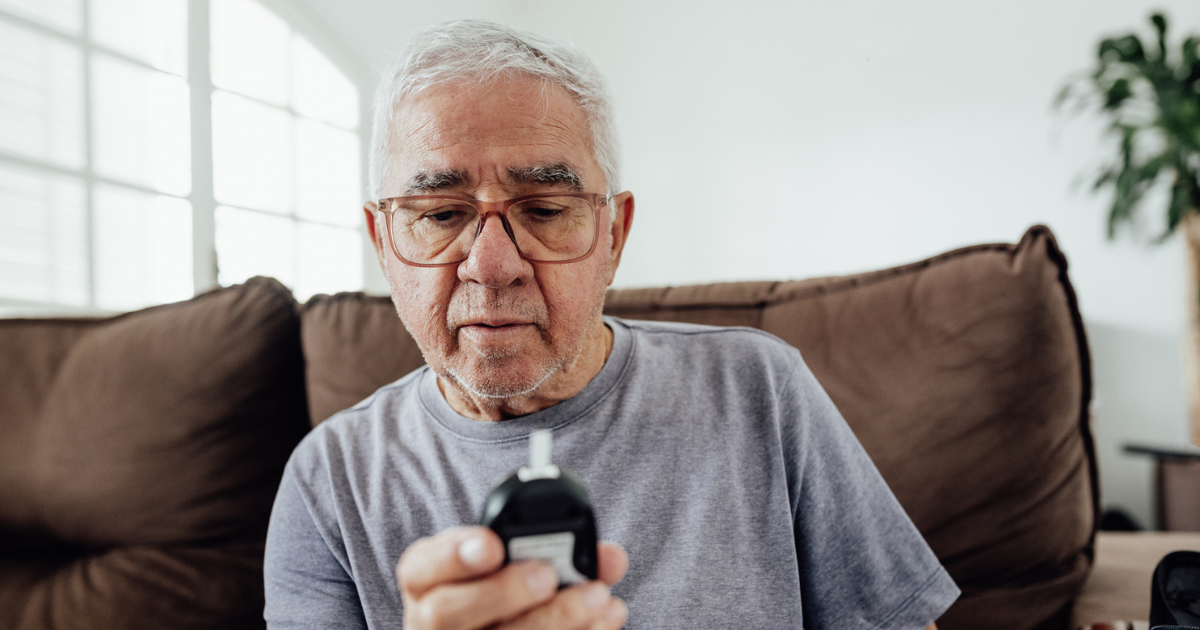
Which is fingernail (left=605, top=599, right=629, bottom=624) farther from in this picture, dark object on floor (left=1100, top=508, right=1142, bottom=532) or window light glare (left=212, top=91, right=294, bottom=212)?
dark object on floor (left=1100, top=508, right=1142, bottom=532)

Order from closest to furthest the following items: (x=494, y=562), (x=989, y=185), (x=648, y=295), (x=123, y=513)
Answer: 1. (x=494, y=562)
2. (x=123, y=513)
3. (x=648, y=295)
4. (x=989, y=185)

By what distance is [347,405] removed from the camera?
114 cm

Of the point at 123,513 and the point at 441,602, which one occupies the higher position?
the point at 441,602

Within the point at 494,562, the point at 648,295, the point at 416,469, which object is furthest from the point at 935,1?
the point at 494,562

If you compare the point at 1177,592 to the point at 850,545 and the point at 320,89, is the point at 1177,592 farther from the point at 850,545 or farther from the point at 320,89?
the point at 320,89

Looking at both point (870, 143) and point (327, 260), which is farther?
point (870, 143)

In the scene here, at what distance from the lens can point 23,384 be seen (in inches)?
46.5

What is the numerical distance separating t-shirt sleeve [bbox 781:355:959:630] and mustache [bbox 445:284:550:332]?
0.34 m

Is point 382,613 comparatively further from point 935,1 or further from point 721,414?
point 935,1

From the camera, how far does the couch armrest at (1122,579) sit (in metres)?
0.85

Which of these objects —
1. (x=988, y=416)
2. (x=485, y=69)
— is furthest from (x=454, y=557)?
(x=988, y=416)

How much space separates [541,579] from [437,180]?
0.51 m

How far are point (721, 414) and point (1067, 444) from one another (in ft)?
1.66

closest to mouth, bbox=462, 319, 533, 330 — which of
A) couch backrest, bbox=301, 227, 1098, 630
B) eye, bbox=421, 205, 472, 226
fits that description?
eye, bbox=421, 205, 472, 226
